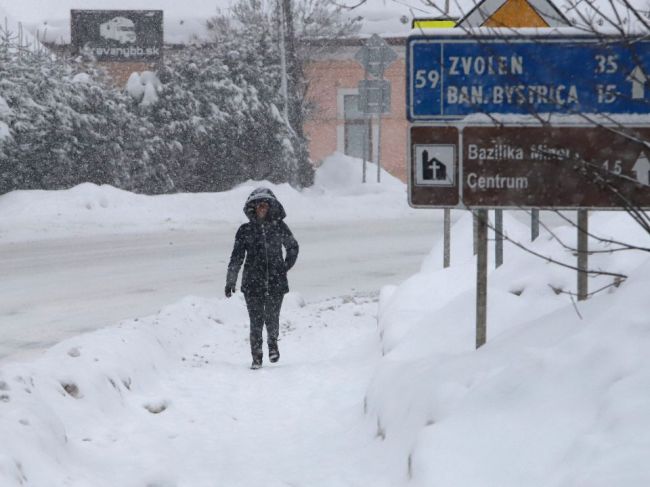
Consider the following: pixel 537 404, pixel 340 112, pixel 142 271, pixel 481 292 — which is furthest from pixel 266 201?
pixel 340 112

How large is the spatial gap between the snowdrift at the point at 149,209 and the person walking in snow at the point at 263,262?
36.6ft

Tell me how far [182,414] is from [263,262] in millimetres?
2443

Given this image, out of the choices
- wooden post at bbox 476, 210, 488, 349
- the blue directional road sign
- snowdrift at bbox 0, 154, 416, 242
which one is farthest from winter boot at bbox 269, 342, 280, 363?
snowdrift at bbox 0, 154, 416, 242

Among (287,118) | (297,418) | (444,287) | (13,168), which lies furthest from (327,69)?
(297,418)

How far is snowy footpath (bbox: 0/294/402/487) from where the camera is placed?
17.1 ft

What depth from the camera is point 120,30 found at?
116 feet

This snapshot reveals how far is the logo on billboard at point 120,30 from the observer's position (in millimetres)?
35062

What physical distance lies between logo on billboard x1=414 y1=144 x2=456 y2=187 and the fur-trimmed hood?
323cm

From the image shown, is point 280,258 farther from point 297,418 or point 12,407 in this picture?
point 12,407

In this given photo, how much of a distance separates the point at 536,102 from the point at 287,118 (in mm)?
23419

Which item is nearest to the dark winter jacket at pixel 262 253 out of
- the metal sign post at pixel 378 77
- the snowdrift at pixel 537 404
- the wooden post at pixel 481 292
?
the snowdrift at pixel 537 404

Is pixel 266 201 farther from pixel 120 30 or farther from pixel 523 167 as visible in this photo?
pixel 120 30

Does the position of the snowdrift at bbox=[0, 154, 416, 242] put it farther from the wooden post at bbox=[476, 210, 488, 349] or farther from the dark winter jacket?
the wooden post at bbox=[476, 210, 488, 349]

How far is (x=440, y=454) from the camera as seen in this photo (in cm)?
433
